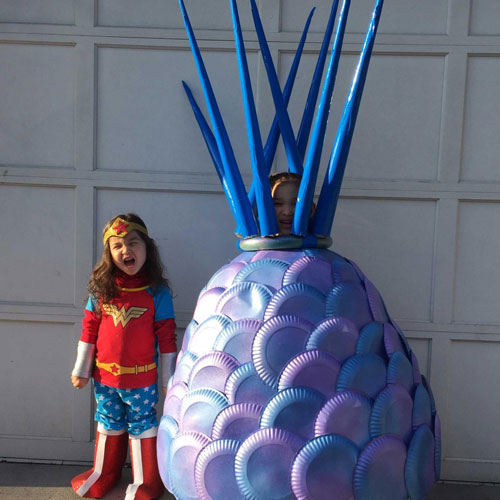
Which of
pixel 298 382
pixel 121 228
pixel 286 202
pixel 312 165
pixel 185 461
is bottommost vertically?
pixel 185 461

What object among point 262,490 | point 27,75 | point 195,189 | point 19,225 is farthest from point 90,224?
point 262,490

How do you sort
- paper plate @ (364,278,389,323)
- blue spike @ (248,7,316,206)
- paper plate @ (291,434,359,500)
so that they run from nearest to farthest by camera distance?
paper plate @ (291,434,359,500) → paper plate @ (364,278,389,323) → blue spike @ (248,7,316,206)

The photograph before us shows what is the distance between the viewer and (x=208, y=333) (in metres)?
1.50

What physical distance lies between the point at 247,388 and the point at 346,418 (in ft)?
0.79

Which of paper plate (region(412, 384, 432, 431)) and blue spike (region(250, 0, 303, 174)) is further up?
blue spike (region(250, 0, 303, 174))

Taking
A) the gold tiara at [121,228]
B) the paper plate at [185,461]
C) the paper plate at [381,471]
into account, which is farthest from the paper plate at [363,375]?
the gold tiara at [121,228]

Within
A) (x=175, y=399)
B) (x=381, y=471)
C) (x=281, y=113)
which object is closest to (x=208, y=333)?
(x=175, y=399)

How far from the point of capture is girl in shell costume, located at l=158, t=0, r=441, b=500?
1.34 meters

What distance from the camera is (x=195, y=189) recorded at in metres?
2.33

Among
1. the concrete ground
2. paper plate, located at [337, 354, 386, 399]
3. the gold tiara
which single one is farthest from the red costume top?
paper plate, located at [337, 354, 386, 399]

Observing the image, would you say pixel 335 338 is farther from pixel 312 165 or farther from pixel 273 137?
pixel 273 137

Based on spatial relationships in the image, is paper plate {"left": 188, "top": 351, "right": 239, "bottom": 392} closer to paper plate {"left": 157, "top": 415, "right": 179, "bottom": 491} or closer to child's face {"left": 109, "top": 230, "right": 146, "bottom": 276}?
paper plate {"left": 157, "top": 415, "right": 179, "bottom": 491}

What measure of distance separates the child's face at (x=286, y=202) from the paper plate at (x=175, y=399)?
0.53 meters

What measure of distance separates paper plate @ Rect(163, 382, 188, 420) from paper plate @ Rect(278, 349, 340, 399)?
0.29m
